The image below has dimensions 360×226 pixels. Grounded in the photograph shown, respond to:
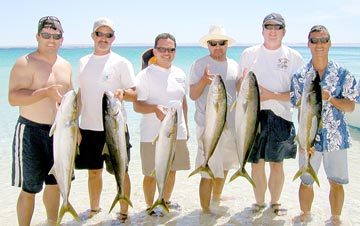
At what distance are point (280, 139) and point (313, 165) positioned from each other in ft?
1.86

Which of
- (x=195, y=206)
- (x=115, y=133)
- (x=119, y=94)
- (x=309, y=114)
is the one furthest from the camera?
(x=195, y=206)

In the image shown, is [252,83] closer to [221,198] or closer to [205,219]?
[205,219]

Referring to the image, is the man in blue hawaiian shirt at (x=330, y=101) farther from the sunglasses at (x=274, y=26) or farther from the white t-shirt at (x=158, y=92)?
the white t-shirt at (x=158, y=92)

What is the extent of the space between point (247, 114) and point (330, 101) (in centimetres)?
100

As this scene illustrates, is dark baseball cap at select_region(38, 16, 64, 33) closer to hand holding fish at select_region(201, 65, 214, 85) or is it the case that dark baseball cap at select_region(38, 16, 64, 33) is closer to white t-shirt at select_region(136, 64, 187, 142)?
white t-shirt at select_region(136, 64, 187, 142)

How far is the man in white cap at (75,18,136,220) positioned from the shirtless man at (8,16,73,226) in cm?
44

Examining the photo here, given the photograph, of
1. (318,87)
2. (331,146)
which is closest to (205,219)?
(331,146)

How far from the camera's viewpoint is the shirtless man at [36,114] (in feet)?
15.0

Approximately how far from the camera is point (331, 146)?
4898mm

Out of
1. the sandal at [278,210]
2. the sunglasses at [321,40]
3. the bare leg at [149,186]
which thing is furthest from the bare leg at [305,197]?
the bare leg at [149,186]

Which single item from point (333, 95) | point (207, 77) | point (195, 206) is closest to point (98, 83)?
point (207, 77)

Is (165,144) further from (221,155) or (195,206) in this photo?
(195,206)

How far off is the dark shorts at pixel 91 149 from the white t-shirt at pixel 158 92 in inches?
12.5

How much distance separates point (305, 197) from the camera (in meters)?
5.36
